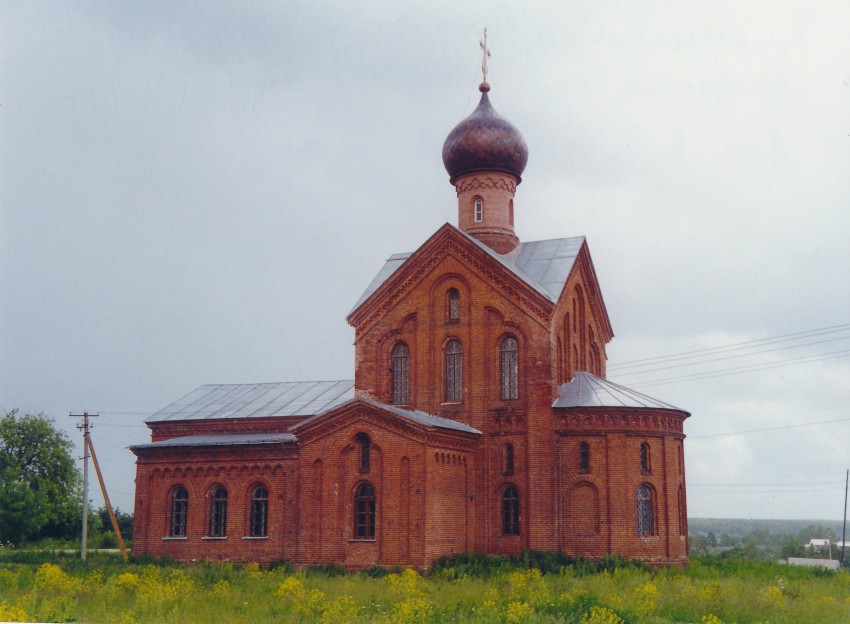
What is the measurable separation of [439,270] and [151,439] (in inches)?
479

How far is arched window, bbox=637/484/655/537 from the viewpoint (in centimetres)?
2364

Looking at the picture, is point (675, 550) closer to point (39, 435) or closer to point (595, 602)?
point (595, 602)

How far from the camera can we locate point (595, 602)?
16.1 m

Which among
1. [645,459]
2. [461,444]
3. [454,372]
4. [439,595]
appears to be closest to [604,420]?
[645,459]

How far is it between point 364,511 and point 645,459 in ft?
25.3

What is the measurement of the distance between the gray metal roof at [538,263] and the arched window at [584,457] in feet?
13.4

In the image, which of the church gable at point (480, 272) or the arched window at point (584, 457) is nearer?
the arched window at point (584, 457)

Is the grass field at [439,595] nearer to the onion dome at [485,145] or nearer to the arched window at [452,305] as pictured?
the arched window at [452,305]

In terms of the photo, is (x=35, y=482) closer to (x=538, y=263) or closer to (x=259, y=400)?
(x=259, y=400)

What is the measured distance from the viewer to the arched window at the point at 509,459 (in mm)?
24203

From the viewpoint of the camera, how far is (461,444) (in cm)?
2409

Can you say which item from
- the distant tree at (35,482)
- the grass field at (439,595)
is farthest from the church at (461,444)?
the distant tree at (35,482)

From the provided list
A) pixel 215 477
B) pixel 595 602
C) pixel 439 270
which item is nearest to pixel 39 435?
pixel 215 477

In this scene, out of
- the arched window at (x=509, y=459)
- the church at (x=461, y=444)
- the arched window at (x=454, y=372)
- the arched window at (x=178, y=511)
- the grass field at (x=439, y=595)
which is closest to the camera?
the grass field at (x=439, y=595)
